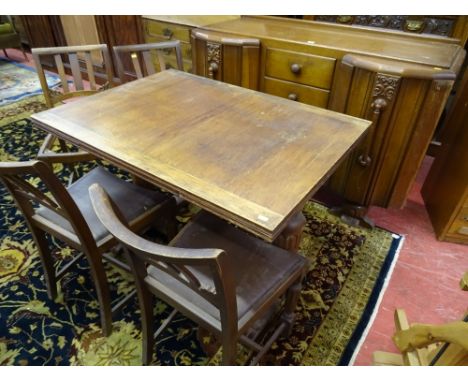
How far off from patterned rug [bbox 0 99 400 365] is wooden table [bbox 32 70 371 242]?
76cm

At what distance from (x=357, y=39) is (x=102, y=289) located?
178 centimetres

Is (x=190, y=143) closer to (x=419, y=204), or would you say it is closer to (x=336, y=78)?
(x=336, y=78)

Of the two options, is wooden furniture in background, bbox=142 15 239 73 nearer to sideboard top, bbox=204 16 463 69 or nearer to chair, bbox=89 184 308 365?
sideboard top, bbox=204 16 463 69

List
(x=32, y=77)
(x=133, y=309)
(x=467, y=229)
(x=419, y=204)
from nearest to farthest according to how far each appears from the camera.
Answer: (x=133, y=309)
(x=467, y=229)
(x=419, y=204)
(x=32, y=77)

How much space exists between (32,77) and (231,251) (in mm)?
4065

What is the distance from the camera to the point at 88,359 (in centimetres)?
138

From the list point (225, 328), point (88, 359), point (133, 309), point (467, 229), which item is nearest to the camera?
point (225, 328)

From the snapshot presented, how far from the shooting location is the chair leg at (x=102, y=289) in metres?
1.30

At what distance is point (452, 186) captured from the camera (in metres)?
1.91

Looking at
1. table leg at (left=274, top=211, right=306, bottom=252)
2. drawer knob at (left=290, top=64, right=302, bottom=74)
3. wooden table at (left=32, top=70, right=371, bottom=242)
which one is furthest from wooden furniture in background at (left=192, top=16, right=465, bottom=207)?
table leg at (left=274, top=211, right=306, bottom=252)

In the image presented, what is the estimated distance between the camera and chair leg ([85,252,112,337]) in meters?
1.30

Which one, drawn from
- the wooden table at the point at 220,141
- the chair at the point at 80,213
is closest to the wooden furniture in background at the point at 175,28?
the wooden table at the point at 220,141

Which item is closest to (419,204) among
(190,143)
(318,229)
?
(318,229)

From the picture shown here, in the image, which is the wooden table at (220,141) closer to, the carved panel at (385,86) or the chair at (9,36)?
the carved panel at (385,86)
